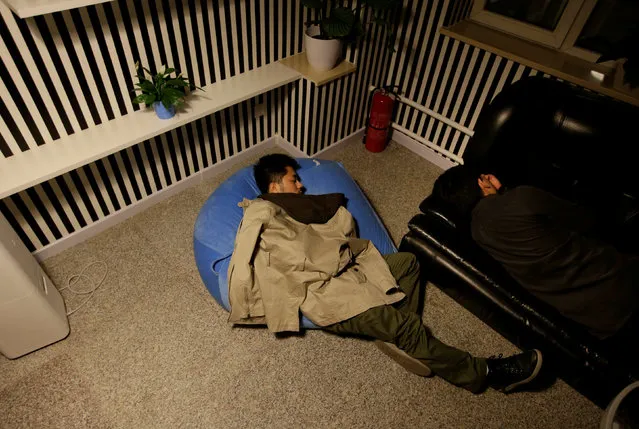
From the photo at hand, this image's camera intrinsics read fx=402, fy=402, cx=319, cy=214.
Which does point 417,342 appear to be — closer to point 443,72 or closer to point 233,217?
point 233,217

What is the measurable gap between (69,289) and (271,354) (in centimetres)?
118

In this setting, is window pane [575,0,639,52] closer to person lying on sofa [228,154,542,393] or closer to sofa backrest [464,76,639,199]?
sofa backrest [464,76,639,199]

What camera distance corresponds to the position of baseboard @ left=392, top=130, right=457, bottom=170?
3104 mm

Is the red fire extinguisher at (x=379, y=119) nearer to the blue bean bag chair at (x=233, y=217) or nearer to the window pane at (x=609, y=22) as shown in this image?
the blue bean bag chair at (x=233, y=217)

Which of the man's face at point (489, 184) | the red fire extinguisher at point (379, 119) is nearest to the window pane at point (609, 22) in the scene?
the man's face at point (489, 184)

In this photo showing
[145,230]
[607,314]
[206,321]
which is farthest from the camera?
[145,230]

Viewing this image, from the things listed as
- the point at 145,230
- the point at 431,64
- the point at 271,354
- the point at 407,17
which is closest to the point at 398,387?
the point at 271,354

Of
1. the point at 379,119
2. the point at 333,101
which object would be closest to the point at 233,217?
the point at 333,101

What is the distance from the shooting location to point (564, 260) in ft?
5.52

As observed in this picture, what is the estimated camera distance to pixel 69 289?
7.20ft

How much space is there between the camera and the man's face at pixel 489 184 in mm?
2053

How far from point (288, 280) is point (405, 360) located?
664mm

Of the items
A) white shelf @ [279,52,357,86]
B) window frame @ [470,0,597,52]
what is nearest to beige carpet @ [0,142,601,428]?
white shelf @ [279,52,357,86]

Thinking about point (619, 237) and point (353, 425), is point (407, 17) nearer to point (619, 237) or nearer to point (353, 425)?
point (619, 237)
